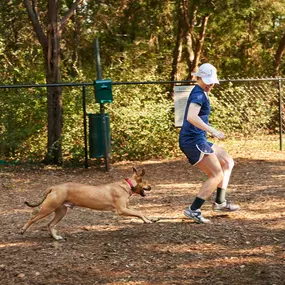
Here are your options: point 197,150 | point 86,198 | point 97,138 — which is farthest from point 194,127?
point 97,138

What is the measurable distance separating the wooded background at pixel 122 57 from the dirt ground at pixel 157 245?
3.63m

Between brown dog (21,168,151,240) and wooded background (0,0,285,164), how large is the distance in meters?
6.31

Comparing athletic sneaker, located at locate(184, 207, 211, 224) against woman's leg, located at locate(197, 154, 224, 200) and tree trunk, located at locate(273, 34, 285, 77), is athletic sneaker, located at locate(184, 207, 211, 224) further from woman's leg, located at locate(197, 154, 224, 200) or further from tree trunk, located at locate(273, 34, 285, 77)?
tree trunk, located at locate(273, 34, 285, 77)

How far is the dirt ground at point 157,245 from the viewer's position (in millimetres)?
5152

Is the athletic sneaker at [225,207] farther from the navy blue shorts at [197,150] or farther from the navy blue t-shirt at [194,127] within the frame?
the navy blue t-shirt at [194,127]

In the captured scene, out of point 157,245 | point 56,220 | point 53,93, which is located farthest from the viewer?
point 53,93

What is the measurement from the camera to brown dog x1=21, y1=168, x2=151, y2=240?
6410 mm

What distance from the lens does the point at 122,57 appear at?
20.8 m

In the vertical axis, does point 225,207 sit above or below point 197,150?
below

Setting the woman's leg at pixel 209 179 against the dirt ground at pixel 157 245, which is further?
the woman's leg at pixel 209 179

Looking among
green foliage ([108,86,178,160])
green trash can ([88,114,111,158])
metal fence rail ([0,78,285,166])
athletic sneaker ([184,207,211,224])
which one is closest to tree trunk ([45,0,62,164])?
metal fence rail ([0,78,285,166])

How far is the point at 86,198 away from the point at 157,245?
980mm

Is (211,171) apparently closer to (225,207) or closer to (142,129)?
(225,207)

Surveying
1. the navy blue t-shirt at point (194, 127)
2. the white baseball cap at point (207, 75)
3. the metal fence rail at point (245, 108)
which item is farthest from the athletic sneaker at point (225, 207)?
the metal fence rail at point (245, 108)
